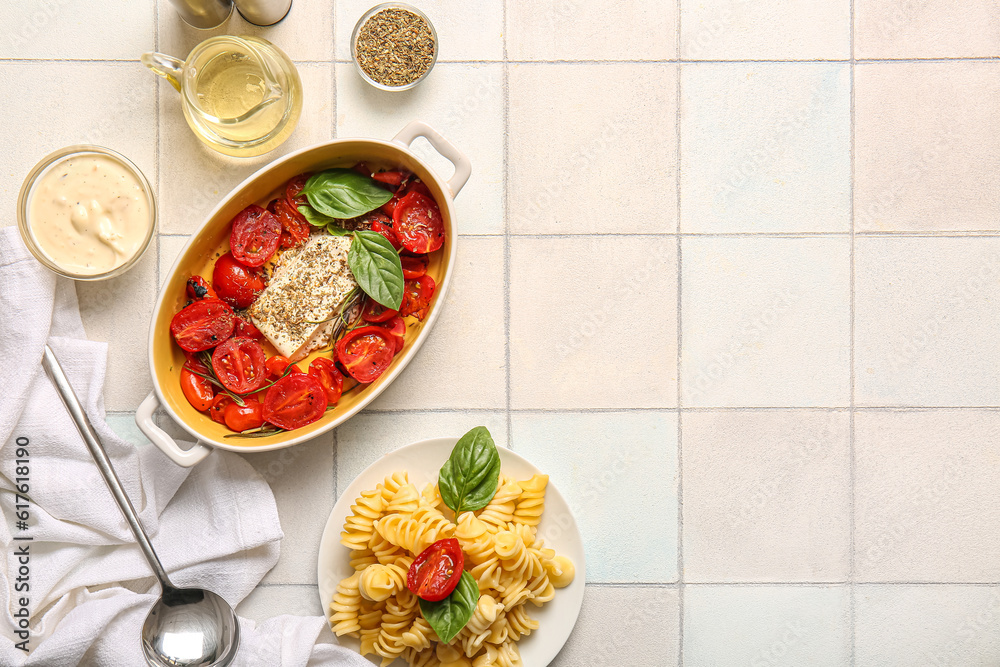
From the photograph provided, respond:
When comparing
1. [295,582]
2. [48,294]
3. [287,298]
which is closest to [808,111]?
[287,298]

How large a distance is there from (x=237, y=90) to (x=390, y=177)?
1.08ft

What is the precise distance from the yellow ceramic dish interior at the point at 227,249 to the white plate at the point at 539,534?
0.55ft

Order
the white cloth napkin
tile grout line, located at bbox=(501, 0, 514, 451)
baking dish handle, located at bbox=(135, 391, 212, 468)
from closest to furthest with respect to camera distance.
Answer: baking dish handle, located at bbox=(135, 391, 212, 468) < the white cloth napkin < tile grout line, located at bbox=(501, 0, 514, 451)

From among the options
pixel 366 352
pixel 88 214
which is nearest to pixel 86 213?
pixel 88 214

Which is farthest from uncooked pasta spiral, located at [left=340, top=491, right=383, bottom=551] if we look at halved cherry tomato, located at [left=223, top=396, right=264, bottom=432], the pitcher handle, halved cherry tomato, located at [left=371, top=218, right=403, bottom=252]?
the pitcher handle

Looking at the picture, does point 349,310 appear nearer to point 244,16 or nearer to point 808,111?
point 244,16

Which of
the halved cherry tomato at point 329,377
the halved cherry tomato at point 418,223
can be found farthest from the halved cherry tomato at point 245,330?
the halved cherry tomato at point 418,223

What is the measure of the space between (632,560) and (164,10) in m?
1.47

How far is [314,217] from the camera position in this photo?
1.27 metres

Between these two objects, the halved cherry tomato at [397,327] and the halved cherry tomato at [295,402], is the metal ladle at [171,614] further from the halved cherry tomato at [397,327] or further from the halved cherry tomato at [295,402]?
the halved cherry tomato at [397,327]

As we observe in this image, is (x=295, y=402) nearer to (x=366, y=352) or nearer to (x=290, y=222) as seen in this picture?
(x=366, y=352)

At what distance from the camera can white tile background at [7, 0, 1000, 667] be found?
1358 millimetres

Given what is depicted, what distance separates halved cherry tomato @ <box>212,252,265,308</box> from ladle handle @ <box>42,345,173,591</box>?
333mm

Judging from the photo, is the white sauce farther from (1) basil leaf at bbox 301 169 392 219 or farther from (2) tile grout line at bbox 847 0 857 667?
(2) tile grout line at bbox 847 0 857 667
